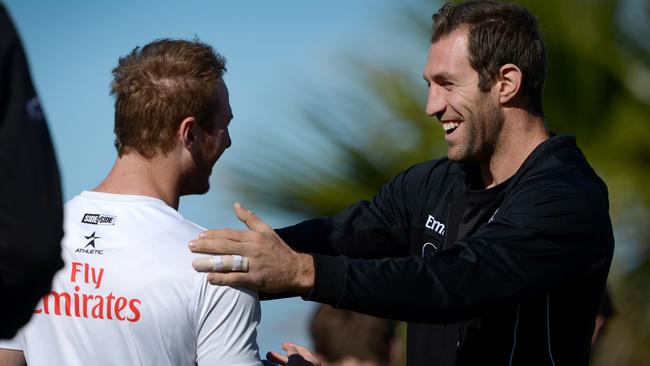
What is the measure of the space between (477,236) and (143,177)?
3.11ft

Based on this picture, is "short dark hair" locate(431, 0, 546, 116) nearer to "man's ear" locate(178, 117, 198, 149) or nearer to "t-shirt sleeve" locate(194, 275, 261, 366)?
"man's ear" locate(178, 117, 198, 149)

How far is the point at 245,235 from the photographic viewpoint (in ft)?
9.15

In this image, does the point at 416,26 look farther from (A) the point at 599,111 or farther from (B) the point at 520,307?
(B) the point at 520,307

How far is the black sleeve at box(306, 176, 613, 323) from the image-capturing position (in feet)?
9.72

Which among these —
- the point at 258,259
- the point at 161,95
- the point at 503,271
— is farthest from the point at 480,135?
the point at 161,95

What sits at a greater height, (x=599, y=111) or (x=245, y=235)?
(x=599, y=111)

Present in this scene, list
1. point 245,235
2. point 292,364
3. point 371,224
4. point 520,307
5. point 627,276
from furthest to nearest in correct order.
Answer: point 627,276
point 371,224
point 520,307
point 292,364
point 245,235

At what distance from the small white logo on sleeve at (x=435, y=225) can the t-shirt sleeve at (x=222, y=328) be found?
43.0 inches

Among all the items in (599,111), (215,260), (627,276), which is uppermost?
(599,111)

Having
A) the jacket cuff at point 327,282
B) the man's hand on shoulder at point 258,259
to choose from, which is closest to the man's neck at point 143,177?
the man's hand on shoulder at point 258,259

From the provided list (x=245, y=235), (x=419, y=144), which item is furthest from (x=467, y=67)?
(x=419, y=144)

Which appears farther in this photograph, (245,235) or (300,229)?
(300,229)

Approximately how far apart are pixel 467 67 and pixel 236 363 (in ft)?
4.53

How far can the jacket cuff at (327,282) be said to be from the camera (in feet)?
9.59
